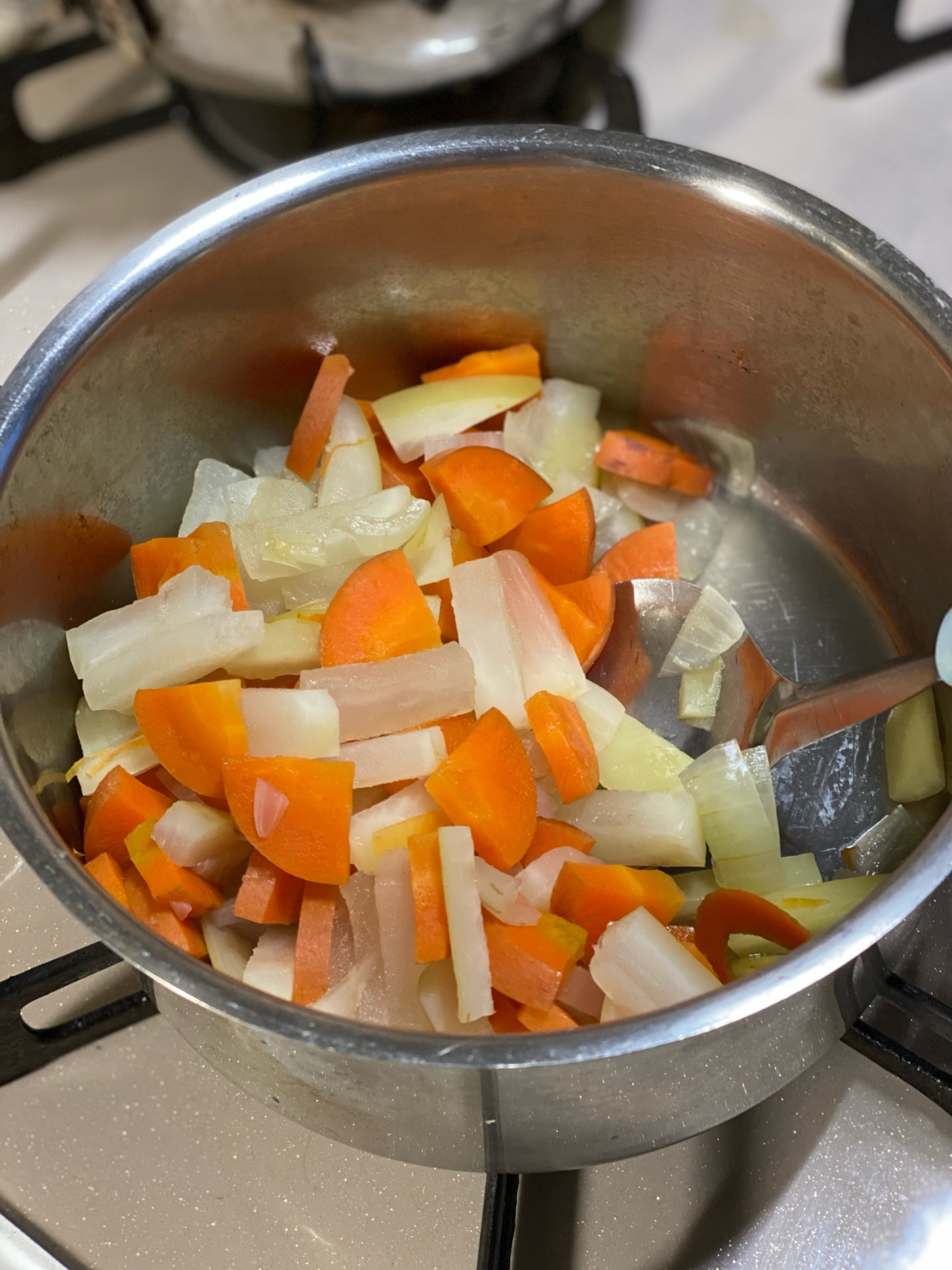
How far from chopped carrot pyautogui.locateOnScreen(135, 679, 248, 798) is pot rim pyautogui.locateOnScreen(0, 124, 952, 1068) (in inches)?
4.6

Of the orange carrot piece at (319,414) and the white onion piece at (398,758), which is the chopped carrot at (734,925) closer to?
the white onion piece at (398,758)

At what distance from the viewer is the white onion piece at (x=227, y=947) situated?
0.77m

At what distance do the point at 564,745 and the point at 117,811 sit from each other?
0.32m

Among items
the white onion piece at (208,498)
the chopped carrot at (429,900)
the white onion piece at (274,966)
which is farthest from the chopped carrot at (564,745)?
the white onion piece at (208,498)

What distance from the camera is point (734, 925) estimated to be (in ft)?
2.50

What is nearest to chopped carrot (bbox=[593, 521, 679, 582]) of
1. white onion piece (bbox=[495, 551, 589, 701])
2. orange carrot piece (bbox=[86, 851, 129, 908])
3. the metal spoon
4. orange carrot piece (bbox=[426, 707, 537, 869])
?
the metal spoon

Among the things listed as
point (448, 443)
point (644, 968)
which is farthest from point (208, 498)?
point (644, 968)

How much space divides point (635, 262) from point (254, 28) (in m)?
0.57

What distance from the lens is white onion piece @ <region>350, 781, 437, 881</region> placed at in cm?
78

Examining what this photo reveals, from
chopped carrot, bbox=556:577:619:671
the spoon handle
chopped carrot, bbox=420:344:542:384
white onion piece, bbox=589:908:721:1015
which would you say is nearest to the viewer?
white onion piece, bbox=589:908:721:1015

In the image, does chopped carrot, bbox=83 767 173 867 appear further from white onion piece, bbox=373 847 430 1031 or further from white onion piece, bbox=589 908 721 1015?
white onion piece, bbox=589 908 721 1015

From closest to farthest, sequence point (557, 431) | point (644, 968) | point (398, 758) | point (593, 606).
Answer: point (644, 968)
point (398, 758)
point (593, 606)
point (557, 431)

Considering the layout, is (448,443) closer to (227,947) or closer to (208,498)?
(208,498)

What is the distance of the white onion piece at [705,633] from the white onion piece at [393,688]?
0.21 m
